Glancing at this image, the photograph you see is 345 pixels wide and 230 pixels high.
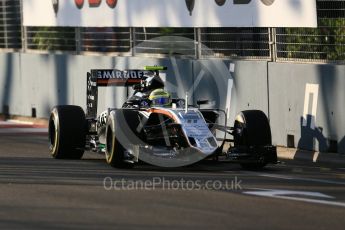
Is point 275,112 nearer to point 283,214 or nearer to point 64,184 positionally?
point 64,184

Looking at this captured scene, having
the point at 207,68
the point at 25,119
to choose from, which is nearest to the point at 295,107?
the point at 207,68

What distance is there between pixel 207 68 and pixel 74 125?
4.22 m

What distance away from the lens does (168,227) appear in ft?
37.2

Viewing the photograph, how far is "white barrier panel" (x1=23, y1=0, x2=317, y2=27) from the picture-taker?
2006 cm

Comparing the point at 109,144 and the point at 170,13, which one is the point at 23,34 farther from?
the point at 109,144

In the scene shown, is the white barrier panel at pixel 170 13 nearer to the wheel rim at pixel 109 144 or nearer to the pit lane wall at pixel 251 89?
the pit lane wall at pixel 251 89

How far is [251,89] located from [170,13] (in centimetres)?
345

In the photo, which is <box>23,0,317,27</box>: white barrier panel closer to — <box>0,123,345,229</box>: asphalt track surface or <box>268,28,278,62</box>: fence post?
<box>268,28,278,62</box>: fence post

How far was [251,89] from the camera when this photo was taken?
20938 mm

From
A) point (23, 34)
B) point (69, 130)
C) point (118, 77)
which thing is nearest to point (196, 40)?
point (118, 77)

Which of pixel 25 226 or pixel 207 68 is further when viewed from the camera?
pixel 207 68

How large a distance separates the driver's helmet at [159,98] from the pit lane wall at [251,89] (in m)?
1.45

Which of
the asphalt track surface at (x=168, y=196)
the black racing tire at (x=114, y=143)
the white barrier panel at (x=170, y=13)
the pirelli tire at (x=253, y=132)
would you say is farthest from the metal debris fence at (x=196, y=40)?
the black racing tire at (x=114, y=143)

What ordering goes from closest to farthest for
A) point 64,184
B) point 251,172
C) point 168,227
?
1. point 168,227
2. point 64,184
3. point 251,172
